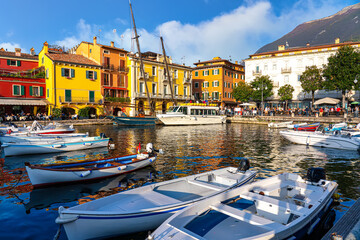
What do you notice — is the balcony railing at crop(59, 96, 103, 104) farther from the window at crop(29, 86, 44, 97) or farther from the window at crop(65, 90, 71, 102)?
the window at crop(29, 86, 44, 97)

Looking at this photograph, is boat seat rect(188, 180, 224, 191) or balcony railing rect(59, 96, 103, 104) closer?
boat seat rect(188, 180, 224, 191)

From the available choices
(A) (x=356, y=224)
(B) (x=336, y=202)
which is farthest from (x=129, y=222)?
(B) (x=336, y=202)

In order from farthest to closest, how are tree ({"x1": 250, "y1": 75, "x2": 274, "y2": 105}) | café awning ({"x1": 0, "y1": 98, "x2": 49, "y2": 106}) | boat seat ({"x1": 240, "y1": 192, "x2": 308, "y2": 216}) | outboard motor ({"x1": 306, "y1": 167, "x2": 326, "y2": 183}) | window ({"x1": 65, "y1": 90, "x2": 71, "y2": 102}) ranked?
1. tree ({"x1": 250, "y1": 75, "x2": 274, "y2": 105})
2. window ({"x1": 65, "y1": 90, "x2": 71, "y2": 102})
3. café awning ({"x1": 0, "y1": 98, "x2": 49, "y2": 106})
4. outboard motor ({"x1": 306, "y1": 167, "x2": 326, "y2": 183})
5. boat seat ({"x1": 240, "y1": 192, "x2": 308, "y2": 216})

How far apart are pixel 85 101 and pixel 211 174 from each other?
38.9 metres

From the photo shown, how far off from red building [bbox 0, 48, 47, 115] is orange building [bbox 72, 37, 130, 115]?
375 inches

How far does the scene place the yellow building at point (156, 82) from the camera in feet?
157

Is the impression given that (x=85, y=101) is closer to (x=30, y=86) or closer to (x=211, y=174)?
(x=30, y=86)

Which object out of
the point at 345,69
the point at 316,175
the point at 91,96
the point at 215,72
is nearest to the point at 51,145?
the point at 316,175

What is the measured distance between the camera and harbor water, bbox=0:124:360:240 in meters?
7.19

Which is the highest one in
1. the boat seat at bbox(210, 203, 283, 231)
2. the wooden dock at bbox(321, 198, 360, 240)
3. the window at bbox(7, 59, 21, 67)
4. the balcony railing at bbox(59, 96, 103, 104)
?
the window at bbox(7, 59, 21, 67)

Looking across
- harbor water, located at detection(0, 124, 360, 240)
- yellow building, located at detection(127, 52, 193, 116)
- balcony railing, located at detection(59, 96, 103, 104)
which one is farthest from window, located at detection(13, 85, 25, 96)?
harbor water, located at detection(0, 124, 360, 240)

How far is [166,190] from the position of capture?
7.21 meters

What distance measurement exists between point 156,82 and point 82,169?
43.2m

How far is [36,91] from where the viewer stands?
134 ft
